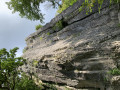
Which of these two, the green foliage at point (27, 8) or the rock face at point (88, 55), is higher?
the green foliage at point (27, 8)

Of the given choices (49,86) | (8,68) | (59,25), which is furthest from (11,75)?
(59,25)

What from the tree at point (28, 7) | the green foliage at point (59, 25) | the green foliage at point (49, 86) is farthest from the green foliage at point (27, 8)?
the green foliage at point (49, 86)

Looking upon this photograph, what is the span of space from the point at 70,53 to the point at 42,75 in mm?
4337

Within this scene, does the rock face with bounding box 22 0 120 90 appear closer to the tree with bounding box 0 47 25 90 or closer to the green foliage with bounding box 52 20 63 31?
the green foliage with bounding box 52 20 63 31

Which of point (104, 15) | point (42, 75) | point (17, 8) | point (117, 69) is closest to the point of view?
point (117, 69)

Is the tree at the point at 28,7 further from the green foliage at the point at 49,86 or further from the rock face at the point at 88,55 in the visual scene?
the green foliage at the point at 49,86

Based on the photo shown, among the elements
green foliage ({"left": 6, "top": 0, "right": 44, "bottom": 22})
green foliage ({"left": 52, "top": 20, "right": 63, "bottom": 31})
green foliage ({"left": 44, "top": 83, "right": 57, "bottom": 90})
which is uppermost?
green foliage ({"left": 6, "top": 0, "right": 44, "bottom": 22})

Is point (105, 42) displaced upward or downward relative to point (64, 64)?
upward

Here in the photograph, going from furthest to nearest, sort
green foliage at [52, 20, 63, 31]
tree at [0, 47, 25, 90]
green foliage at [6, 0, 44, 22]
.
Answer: green foliage at [6, 0, 44, 22]
green foliage at [52, 20, 63, 31]
tree at [0, 47, 25, 90]

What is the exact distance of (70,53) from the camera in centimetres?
629

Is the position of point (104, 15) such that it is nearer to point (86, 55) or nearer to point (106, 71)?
point (86, 55)

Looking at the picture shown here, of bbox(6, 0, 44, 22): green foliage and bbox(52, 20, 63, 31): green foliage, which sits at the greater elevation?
bbox(6, 0, 44, 22): green foliage

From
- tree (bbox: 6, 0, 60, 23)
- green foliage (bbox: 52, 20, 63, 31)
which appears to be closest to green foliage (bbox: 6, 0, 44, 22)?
tree (bbox: 6, 0, 60, 23)

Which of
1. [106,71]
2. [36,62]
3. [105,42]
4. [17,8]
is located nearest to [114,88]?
[106,71]
